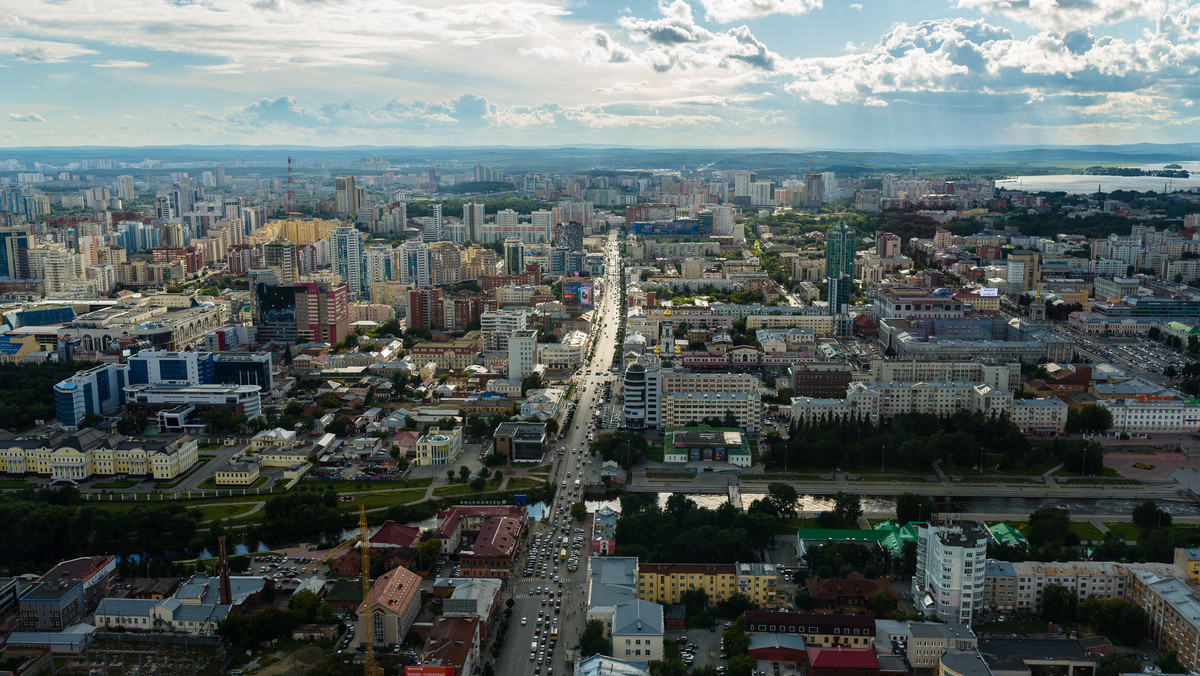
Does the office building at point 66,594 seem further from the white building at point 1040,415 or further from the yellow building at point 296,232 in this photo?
the yellow building at point 296,232

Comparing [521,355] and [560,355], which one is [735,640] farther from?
[560,355]

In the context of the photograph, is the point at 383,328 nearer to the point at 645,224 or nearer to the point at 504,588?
the point at 504,588

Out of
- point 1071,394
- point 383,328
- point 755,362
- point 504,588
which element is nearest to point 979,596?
point 504,588

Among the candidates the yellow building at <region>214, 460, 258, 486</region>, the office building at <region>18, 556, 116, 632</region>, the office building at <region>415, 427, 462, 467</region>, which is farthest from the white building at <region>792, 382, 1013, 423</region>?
the office building at <region>18, 556, 116, 632</region>

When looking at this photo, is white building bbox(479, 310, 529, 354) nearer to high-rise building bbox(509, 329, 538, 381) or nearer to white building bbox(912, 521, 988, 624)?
high-rise building bbox(509, 329, 538, 381)

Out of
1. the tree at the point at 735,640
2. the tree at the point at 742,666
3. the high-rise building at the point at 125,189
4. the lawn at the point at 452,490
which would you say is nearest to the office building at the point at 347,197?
the high-rise building at the point at 125,189

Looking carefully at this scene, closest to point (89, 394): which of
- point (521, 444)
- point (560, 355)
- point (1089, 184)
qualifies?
point (521, 444)
